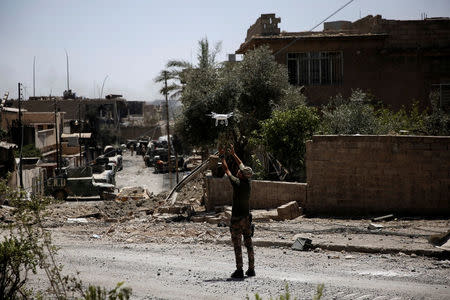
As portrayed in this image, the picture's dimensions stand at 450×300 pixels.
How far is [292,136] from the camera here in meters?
17.1

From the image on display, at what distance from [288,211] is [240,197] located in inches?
235

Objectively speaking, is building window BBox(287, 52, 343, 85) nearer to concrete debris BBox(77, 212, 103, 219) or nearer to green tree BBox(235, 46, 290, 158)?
green tree BBox(235, 46, 290, 158)

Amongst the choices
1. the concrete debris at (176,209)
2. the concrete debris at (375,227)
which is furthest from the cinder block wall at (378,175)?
the concrete debris at (176,209)

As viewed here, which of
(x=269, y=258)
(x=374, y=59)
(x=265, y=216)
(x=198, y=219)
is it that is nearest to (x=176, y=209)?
(x=198, y=219)

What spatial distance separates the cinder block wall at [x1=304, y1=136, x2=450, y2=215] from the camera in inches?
498

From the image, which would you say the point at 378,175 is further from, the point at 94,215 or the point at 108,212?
the point at 108,212

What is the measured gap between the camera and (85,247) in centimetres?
1184

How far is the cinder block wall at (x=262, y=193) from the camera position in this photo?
14.8 m

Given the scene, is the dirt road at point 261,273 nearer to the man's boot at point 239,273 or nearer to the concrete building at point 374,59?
the man's boot at point 239,273

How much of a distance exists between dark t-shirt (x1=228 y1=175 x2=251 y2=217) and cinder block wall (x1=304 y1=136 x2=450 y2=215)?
5.97 m

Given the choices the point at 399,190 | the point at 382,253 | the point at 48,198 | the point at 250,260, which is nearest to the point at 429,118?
the point at 399,190

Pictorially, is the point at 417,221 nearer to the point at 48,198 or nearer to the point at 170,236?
the point at 170,236

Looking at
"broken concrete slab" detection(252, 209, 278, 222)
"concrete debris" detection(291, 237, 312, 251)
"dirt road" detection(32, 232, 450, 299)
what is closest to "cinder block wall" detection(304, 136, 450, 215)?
"broken concrete slab" detection(252, 209, 278, 222)

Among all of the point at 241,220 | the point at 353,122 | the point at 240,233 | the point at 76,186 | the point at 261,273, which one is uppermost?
the point at 353,122
